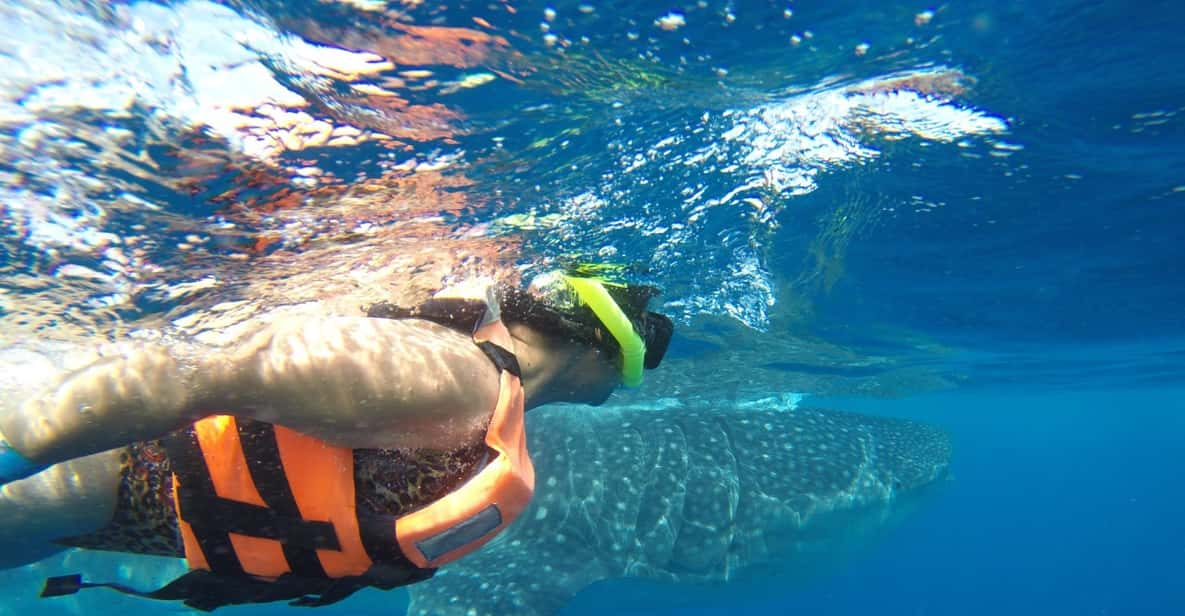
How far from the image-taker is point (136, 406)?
2.07m

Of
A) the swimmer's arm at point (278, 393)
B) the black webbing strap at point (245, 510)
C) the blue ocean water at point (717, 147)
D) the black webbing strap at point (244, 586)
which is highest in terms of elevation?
the blue ocean water at point (717, 147)

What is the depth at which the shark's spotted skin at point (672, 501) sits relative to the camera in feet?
28.6

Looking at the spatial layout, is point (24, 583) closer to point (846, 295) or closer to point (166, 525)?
point (166, 525)

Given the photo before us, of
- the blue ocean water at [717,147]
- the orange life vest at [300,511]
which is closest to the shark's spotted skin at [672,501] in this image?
the blue ocean water at [717,147]

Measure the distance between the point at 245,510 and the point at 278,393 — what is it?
0.85m

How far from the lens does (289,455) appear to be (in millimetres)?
2639

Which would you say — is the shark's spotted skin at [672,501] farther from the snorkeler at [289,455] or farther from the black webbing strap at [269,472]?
the black webbing strap at [269,472]

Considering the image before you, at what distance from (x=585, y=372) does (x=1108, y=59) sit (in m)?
4.44

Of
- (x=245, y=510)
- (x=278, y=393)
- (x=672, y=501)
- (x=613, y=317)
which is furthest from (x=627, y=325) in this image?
(x=672, y=501)

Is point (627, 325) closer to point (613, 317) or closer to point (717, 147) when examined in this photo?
point (613, 317)

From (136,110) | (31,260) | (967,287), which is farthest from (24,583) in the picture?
(967,287)

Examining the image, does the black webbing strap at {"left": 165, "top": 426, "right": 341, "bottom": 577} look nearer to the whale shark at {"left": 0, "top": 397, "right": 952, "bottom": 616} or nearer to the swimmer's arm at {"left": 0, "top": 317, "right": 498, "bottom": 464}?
the swimmer's arm at {"left": 0, "top": 317, "right": 498, "bottom": 464}

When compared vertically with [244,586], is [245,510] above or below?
above

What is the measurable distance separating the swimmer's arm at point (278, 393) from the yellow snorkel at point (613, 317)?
1211 mm
